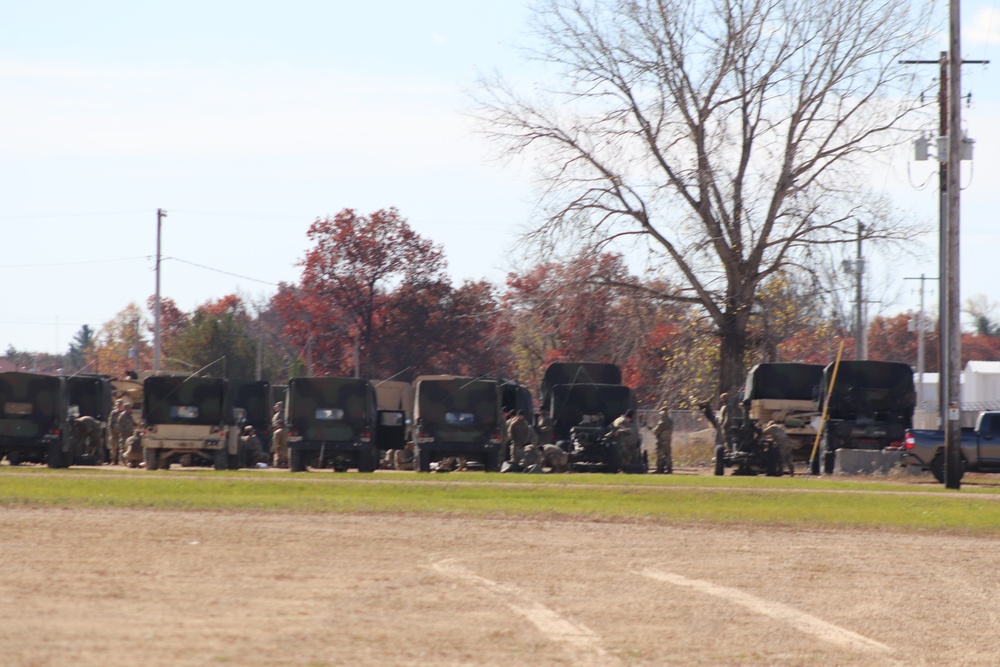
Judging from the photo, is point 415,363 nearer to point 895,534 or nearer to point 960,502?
point 960,502

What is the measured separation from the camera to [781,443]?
3272 centimetres

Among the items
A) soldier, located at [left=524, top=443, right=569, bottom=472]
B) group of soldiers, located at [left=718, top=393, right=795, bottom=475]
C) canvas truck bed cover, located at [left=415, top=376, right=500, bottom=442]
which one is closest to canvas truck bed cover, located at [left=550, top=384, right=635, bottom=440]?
soldier, located at [left=524, top=443, right=569, bottom=472]

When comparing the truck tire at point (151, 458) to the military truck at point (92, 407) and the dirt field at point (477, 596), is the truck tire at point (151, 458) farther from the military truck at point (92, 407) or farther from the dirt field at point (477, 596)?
the dirt field at point (477, 596)

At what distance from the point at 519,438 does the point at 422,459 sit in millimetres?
2318

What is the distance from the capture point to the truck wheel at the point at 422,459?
3234 cm

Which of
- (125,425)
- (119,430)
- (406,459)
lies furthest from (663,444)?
(119,430)

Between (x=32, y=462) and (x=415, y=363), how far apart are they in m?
27.7

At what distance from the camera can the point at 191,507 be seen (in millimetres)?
20969

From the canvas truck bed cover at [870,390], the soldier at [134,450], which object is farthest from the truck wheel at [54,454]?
the canvas truck bed cover at [870,390]

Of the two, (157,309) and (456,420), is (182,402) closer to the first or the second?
(456,420)

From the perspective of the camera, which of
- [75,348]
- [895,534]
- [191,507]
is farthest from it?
[75,348]

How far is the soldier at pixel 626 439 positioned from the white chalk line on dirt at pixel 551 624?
20410 millimetres

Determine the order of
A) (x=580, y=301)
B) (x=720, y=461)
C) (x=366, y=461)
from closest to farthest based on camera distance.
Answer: (x=366, y=461)
(x=720, y=461)
(x=580, y=301)

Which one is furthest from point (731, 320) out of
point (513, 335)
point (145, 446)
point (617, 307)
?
point (145, 446)
